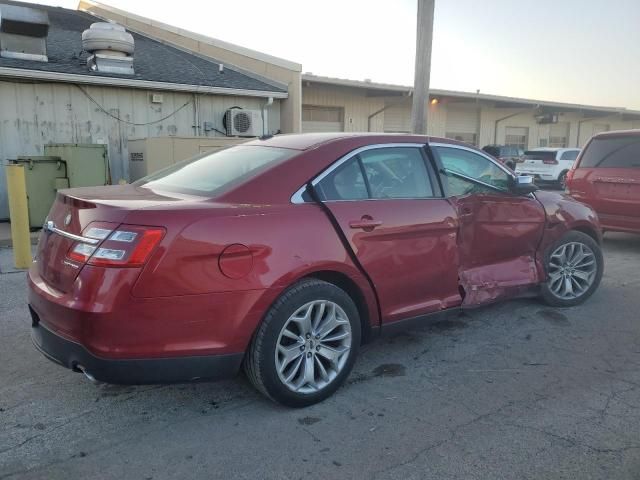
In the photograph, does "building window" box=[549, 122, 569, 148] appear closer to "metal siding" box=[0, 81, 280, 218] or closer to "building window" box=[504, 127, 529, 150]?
"building window" box=[504, 127, 529, 150]

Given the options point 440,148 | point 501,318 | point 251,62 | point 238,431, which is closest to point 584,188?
point 501,318

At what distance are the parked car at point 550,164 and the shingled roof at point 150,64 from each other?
1203 cm

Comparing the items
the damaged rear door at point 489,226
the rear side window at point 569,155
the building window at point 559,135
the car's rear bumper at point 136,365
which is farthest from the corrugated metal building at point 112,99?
the building window at point 559,135

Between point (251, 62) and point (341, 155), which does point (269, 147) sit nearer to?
point (341, 155)

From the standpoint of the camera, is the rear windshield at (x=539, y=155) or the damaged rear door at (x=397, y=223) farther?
the rear windshield at (x=539, y=155)

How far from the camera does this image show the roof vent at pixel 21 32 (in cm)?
984

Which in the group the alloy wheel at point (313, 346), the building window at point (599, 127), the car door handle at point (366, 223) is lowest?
the alloy wheel at point (313, 346)

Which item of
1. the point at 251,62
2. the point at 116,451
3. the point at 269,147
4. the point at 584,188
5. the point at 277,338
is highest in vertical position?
the point at 251,62

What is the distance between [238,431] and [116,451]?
0.62 m

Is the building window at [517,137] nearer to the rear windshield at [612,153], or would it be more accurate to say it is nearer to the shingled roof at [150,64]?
the shingled roof at [150,64]

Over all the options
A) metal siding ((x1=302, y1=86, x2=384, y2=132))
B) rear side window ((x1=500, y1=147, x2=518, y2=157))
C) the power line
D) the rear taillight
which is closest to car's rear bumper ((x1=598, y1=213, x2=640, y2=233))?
the rear taillight

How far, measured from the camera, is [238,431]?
286 cm

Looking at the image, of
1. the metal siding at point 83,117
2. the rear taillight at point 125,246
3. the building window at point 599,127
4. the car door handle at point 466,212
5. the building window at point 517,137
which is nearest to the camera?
the rear taillight at point 125,246

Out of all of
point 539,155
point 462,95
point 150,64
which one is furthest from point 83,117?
point 539,155
